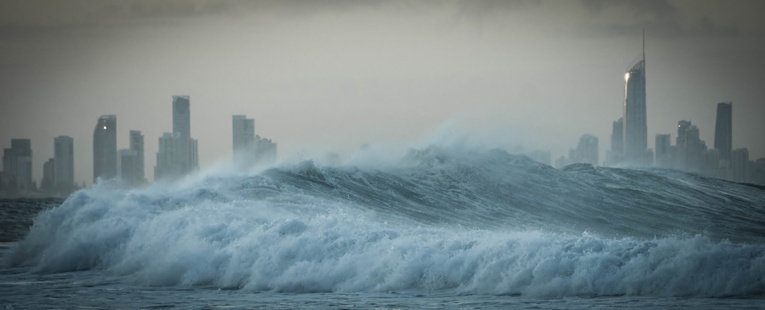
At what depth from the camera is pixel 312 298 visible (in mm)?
17859

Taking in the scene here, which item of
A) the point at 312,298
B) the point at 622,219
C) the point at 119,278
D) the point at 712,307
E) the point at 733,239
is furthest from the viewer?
the point at 622,219

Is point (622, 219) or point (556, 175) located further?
point (556, 175)

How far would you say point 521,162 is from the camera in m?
40.1

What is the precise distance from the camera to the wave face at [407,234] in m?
18.1

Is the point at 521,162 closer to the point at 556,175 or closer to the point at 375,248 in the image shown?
the point at 556,175

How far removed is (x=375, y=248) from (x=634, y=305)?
5813 millimetres

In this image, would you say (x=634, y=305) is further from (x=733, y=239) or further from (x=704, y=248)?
(x=733, y=239)

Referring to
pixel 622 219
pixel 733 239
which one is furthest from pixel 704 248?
pixel 622 219

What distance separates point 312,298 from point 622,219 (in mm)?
19343

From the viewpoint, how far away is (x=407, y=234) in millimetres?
21359

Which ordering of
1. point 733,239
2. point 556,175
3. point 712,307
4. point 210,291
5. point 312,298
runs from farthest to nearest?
point 556,175, point 733,239, point 210,291, point 312,298, point 712,307

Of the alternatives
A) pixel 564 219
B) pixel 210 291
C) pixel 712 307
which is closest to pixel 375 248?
pixel 210 291

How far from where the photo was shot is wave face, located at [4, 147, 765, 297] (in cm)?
1809

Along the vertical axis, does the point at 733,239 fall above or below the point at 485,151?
below
